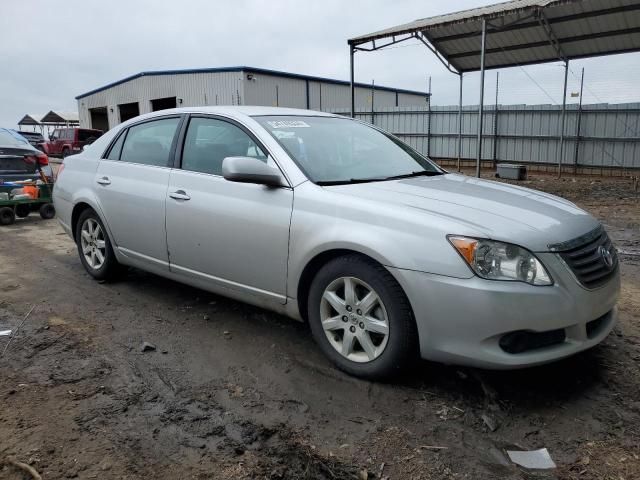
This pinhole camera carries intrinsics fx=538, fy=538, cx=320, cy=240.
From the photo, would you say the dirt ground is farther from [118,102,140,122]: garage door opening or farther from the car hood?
[118,102,140,122]: garage door opening

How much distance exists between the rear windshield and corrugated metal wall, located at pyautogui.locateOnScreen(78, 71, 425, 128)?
1652cm

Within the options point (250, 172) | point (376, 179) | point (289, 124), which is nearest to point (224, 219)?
point (250, 172)

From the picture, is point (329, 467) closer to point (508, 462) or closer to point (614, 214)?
point (508, 462)

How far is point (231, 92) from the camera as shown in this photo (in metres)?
26.6

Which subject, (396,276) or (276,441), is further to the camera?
(396,276)

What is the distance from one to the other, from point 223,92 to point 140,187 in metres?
23.8

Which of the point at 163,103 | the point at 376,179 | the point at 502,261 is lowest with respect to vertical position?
the point at 502,261

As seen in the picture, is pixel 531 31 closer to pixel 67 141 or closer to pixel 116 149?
pixel 116 149

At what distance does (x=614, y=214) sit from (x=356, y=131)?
6788mm

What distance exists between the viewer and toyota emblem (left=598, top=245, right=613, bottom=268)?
305cm

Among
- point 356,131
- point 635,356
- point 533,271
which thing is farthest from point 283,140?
point 635,356

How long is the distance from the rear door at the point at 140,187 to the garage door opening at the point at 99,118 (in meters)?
35.9

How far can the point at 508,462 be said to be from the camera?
7.95ft

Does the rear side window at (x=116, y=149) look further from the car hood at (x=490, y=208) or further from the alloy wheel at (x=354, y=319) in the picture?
the alloy wheel at (x=354, y=319)
